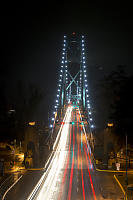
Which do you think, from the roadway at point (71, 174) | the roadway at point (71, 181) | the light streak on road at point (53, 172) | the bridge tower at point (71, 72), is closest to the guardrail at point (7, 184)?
the roadway at point (71, 181)

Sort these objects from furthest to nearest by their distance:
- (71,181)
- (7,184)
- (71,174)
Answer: (71,174) < (71,181) < (7,184)

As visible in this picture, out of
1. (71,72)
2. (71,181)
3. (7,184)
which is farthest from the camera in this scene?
(71,72)

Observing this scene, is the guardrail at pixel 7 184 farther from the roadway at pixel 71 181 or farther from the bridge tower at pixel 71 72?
the bridge tower at pixel 71 72

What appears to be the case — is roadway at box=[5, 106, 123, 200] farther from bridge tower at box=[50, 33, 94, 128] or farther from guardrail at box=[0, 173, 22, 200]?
bridge tower at box=[50, 33, 94, 128]

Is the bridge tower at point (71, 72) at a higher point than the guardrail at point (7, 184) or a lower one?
higher

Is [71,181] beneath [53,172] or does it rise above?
beneath

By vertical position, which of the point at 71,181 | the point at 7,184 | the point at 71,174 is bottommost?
the point at 7,184

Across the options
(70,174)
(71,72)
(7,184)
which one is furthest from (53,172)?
(71,72)

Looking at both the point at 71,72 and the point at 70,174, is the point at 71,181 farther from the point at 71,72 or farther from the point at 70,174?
the point at 71,72

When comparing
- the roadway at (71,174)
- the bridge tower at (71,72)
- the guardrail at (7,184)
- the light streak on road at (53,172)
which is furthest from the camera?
the bridge tower at (71,72)

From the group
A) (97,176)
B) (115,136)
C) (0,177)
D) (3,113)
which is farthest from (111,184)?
(3,113)

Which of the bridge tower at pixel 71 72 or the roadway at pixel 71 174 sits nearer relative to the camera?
the roadway at pixel 71 174

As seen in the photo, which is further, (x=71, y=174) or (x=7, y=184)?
(x=71, y=174)

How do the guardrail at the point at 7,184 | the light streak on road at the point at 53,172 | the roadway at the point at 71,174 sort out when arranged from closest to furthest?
the light streak on road at the point at 53,172 → the roadway at the point at 71,174 → the guardrail at the point at 7,184
